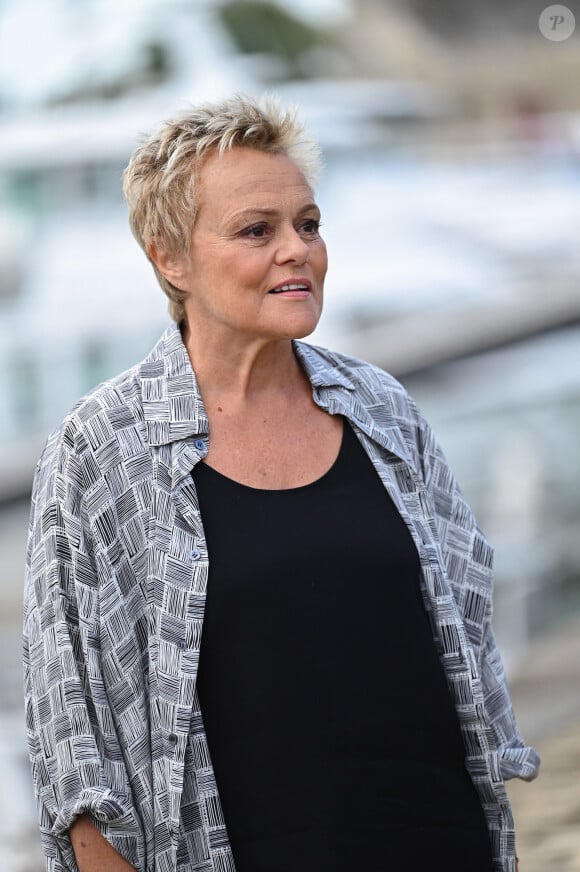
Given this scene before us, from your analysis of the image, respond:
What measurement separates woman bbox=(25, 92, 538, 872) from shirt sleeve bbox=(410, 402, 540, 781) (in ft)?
0.17

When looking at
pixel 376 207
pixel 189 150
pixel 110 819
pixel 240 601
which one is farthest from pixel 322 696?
pixel 376 207

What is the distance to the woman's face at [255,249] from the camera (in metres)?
1.63

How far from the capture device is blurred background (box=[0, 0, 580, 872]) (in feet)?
19.6

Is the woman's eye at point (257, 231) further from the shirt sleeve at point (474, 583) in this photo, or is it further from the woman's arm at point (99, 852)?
the woman's arm at point (99, 852)

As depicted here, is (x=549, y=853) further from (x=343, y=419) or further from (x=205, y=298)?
(x=205, y=298)

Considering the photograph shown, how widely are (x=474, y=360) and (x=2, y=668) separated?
9.50ft

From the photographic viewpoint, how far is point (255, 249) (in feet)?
5.36

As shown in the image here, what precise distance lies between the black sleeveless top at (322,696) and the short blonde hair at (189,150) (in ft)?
1.07

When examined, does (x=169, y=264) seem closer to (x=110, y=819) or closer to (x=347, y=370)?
(x=347, y=370)

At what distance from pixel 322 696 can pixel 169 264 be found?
1.98ft

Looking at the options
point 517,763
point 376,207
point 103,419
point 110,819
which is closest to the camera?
point 110,819

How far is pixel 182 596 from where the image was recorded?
1559 millimetres

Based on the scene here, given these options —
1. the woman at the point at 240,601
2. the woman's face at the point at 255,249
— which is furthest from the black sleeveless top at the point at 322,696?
the woman's face at the point at 255,249

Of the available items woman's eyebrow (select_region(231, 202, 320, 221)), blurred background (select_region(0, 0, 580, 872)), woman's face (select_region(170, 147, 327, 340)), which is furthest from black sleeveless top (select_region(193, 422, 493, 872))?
blurred background (select_region(0, 0, 580, 872))
